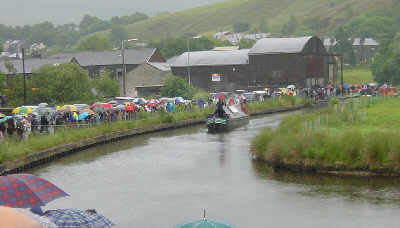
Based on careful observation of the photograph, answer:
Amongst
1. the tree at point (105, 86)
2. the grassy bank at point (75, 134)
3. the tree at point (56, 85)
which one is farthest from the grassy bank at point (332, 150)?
the tree at point (105, 86)

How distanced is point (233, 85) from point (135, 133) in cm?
4141

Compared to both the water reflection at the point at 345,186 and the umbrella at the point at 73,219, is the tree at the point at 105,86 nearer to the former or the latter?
the water reflection at the point at 345,186

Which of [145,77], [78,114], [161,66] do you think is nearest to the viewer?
[78,114]

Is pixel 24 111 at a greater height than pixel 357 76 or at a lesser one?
lesser

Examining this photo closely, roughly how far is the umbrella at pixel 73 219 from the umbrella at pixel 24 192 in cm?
29

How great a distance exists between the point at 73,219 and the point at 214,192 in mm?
12494

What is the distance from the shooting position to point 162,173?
27.3 metres

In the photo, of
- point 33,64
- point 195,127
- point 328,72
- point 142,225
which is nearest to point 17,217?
point 142,225

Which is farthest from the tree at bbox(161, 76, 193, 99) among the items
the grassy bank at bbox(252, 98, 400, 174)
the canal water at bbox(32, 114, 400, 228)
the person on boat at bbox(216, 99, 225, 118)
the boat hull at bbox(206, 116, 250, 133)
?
the grassy bank at bbox(252, 98, 400, 174)

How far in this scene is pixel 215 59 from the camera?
84.2 m

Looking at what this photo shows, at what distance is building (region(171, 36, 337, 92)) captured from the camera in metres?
78.7

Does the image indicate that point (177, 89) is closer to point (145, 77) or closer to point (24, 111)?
point (145, 77)

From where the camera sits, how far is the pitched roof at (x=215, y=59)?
83.1 metres

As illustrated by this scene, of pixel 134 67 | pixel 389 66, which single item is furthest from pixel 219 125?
pixel 389 66
